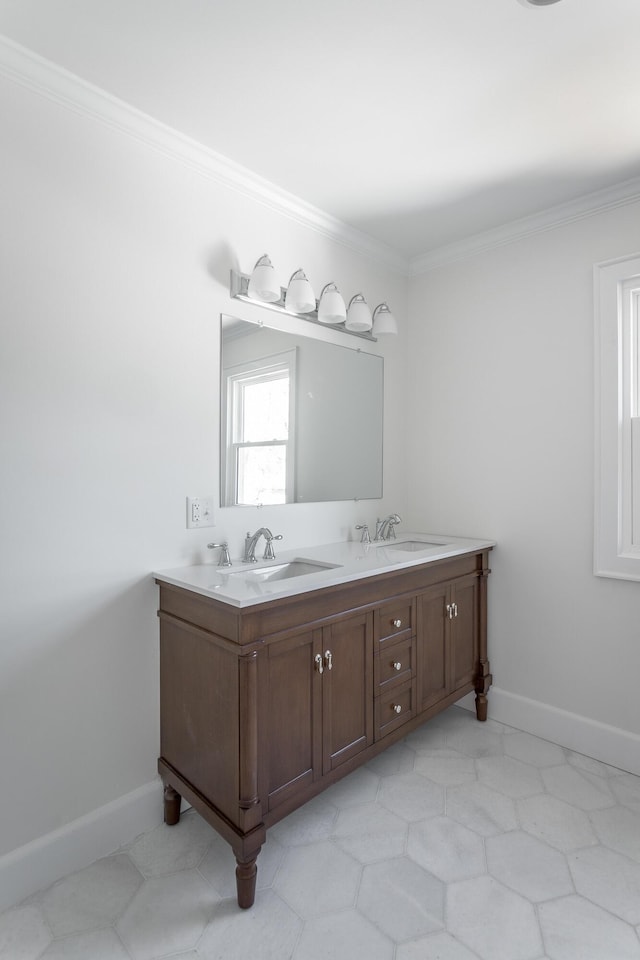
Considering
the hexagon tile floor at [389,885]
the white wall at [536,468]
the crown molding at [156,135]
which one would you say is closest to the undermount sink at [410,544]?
the white wall at [536,468]

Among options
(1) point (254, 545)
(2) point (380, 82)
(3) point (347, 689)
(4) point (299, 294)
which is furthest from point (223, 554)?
(2) point (380, 82)

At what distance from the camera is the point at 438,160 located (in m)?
1.95

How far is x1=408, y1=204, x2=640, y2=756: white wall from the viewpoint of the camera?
2.16m

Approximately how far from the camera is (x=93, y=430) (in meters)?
1.63

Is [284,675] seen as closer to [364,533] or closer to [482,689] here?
[364,533]

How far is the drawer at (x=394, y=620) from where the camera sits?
187 cm

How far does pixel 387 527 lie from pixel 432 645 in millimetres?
666

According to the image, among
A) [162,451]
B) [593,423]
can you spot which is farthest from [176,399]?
[593,423]

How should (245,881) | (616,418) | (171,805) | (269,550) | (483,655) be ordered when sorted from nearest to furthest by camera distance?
(245,881), (171,805), (269,550), (616,418), (483,655)

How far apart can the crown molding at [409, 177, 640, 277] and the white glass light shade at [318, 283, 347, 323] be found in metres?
0.83

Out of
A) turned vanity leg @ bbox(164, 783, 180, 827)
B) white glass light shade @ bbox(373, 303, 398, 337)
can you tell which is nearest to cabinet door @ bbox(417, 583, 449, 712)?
turned vanity leg @ bbox(164, 783, 180, 827)

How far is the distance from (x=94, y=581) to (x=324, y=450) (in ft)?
3.87

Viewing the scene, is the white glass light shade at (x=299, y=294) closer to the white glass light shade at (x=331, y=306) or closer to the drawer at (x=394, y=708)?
the white glass light shade at (x=331, y=306)

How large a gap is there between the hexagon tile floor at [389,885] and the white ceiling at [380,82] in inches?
96.7
